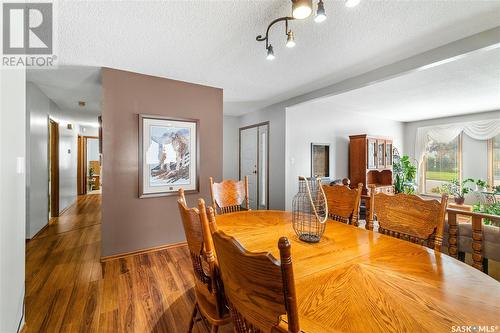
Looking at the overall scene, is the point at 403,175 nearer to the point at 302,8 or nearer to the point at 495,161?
the point at 495,161

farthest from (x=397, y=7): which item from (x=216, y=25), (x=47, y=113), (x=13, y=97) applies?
(x=47, y=113)

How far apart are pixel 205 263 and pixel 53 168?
17.1 ft

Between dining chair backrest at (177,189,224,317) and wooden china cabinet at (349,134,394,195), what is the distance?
14.5 ft

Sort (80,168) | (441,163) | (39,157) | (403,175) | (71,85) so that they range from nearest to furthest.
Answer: (71,85) < (39,157) < (403,175) < (441,163) < (80,168)

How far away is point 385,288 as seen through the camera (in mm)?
850

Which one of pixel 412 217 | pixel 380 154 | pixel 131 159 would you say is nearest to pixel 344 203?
pixel 412 217

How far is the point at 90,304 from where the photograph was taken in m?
1.92

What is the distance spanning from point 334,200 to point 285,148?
8.34 feet

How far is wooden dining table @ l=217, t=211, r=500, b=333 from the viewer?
67 centimetres

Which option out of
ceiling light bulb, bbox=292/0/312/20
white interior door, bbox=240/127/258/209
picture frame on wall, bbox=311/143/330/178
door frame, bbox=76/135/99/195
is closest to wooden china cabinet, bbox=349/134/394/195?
picture frame on wall, bbox=311/143/330/178

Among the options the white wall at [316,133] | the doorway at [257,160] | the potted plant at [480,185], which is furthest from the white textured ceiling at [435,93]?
the potted plant at [480,185]

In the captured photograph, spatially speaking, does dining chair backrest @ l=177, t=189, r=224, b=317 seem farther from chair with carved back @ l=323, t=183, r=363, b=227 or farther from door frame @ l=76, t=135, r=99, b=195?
door frame @ l=76, t=135, r=99, b=195

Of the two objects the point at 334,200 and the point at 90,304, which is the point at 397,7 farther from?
the point at 90,304

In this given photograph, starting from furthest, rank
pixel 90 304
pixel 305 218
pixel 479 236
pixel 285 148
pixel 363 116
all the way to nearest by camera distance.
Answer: pixel 363 116, pixel 285 148, pixel 90 304, pixel 479 236, pixel 305 218
